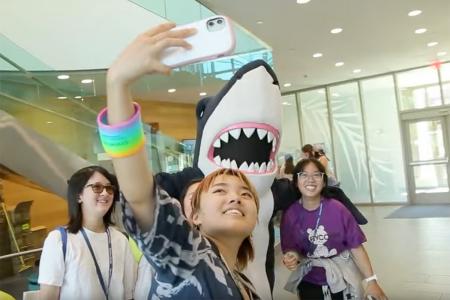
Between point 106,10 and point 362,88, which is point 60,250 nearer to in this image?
point 106,10

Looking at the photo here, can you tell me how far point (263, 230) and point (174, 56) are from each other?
1.12m

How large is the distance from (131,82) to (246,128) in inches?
36.6

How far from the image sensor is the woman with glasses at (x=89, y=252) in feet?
5.42

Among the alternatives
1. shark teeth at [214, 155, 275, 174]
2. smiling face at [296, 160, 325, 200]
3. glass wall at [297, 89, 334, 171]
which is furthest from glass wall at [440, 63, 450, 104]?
shark teeth at [214, 155, 275, 174]

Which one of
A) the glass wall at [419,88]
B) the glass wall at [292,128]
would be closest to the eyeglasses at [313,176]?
the glass wall at [419,88]

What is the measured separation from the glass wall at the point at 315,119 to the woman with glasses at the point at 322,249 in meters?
10.2

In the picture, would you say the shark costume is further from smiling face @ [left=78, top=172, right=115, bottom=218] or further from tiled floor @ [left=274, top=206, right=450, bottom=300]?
tiled floor @ [left=274, top=206, right=450, bottom=300]

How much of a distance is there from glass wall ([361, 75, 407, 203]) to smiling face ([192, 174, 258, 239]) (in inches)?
429

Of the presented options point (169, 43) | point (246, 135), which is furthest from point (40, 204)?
point (169, 43)

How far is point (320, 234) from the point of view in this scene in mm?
1879

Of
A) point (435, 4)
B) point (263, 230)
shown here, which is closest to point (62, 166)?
point (263, 230)

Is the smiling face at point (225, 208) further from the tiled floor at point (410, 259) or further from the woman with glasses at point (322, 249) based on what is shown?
the tiled floor at point (410, 259)

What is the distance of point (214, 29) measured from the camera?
27.4 inches

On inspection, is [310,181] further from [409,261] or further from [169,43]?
[409,261]
